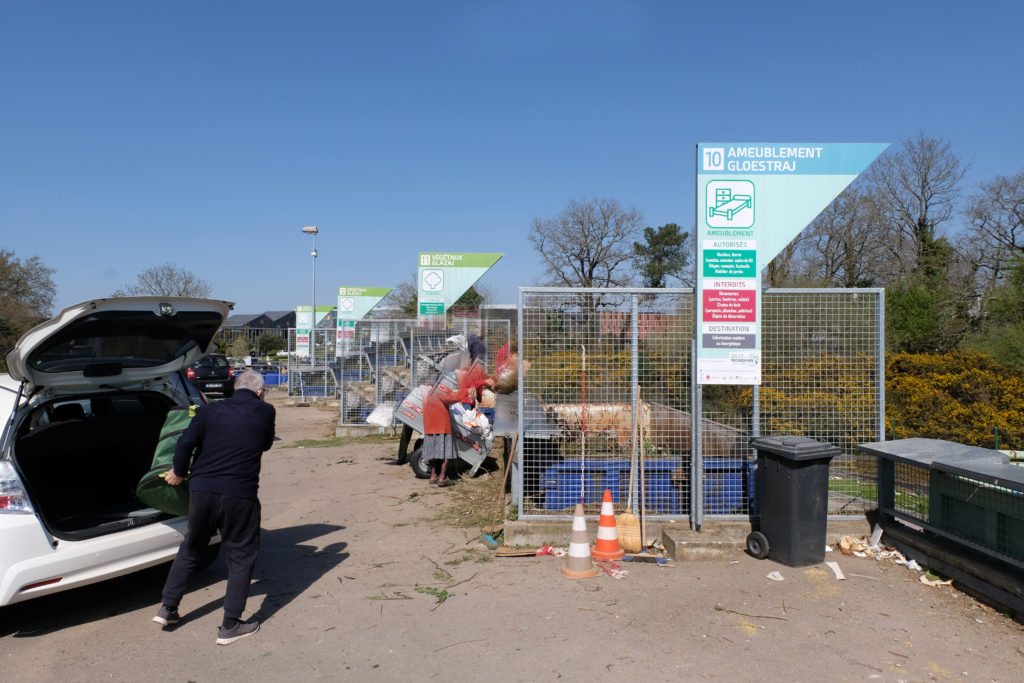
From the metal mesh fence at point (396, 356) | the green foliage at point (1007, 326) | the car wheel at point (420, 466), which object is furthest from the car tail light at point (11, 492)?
the green foliage at point (1007, 326)

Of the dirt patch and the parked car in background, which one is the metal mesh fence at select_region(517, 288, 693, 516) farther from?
the parked car in background

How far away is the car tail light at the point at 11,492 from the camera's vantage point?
4.19 metres

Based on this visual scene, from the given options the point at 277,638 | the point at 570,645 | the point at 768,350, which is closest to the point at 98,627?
the point at 277,638

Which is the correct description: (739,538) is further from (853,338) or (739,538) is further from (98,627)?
(98,627)

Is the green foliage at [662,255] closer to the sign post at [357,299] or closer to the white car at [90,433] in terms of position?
the sign post at [357,299]

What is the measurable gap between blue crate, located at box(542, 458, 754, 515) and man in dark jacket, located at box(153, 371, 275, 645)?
287cm

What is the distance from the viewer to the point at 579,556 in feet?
18.2

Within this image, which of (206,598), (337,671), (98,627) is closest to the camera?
(337,671)

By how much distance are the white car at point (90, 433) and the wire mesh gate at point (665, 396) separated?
301 cm

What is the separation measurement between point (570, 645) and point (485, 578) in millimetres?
1373

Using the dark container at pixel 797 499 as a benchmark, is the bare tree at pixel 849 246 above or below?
above

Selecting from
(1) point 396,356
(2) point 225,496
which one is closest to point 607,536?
(2) point 225,496

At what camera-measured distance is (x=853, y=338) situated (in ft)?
20.6

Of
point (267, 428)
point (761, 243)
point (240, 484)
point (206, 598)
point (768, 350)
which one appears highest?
point (761, 243)
